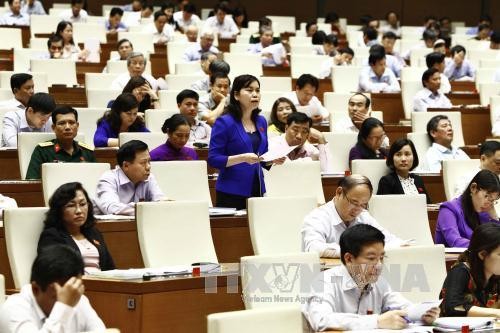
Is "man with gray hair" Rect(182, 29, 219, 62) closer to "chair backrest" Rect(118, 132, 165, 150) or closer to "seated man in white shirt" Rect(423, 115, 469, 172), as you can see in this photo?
"seated man in white shirt" Rect(423, 115, 469, 172)

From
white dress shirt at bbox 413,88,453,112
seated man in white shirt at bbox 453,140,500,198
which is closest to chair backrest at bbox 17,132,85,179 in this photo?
seated man in white shirt at bbox 453,140,500,198

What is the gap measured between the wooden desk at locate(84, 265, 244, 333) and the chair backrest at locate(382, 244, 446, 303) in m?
0.73

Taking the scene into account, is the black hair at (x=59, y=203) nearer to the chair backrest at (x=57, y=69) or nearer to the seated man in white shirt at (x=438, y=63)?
the chair backrest at (x=57, y=69)

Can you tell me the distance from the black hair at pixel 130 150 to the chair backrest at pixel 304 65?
5.45m

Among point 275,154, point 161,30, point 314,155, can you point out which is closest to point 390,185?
point 314,155

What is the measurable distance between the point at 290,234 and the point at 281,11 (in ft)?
39.3

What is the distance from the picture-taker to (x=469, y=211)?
19.2 ft

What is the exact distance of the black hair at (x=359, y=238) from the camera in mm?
4270

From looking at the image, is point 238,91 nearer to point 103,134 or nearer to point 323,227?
point 323,227

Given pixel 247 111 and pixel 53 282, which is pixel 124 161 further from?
pixel 53 282

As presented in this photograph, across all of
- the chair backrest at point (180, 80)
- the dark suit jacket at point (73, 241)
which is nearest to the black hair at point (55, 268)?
the dark suit jacket at point (73, 241)

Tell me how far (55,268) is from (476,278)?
1809 millimetres

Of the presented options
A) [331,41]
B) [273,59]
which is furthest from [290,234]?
[331,41]

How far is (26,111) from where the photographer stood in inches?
284
